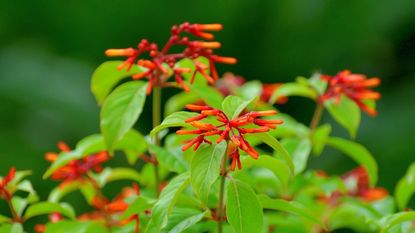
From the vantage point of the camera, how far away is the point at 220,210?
1031 millimetres

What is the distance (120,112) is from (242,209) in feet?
0.83

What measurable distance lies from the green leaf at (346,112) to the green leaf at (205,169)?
0.44m

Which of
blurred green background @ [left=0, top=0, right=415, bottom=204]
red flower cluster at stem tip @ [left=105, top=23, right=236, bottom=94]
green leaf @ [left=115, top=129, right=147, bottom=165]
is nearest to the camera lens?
red flower cluster at stem tip @ [left=105, top=23, right=236, bottom=94]

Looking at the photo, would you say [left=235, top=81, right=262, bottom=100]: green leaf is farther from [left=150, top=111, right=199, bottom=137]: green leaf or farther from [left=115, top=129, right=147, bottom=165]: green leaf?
[left=150, top=111, right=199, bottom=137]: green leaf

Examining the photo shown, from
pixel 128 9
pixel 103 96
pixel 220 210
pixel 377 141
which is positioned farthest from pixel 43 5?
pixel 220 210

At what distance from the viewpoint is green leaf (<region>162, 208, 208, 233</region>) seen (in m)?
1.00

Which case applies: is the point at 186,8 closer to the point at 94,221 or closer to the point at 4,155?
the point at 4,155

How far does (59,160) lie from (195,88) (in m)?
0.25

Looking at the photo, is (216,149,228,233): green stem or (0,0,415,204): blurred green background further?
(0,0,415,204): blurred green background

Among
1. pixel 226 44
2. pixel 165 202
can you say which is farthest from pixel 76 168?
pixel 226 44

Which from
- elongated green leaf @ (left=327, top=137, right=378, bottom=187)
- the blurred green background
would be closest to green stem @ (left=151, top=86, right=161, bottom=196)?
elongated green leaf @ (left=327, top=137, right=378, bottom=187)

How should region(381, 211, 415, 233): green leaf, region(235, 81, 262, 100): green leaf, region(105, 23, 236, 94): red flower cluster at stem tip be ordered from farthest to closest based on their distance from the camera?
region(235, 81, 262, 100): green leaf, region(105, 23, 236, 94): red flower cluster at stem tip, region(381, 211, 415, 233): green leaf

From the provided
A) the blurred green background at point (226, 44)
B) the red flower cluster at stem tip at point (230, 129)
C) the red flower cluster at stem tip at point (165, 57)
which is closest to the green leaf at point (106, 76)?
the red flower cluster at stem tip at point (165, 57)

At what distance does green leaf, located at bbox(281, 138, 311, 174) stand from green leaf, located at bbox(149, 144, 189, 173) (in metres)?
0.21
